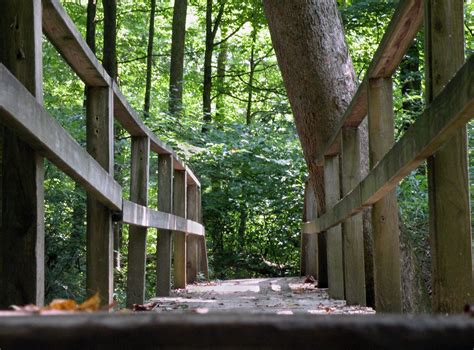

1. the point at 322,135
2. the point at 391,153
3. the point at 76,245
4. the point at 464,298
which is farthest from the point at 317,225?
the point at 464,298

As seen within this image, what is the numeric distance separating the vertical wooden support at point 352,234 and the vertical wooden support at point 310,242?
393 centimetres

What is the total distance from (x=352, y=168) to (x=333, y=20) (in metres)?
2.46

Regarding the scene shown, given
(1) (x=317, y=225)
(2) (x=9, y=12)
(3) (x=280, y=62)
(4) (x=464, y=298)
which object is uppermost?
(3) (x=280, y=62)

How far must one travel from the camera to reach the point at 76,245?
7.10m

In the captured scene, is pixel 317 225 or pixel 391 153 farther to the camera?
pixel 317 225

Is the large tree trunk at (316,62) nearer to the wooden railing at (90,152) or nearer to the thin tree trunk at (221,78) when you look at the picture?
the wooden railing at (90,152)

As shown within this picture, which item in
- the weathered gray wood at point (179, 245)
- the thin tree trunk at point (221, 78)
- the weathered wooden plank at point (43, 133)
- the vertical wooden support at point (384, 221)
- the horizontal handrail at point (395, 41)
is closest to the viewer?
the weathered wooden plank at point (43, 133)

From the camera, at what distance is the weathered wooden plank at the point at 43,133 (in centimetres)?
205

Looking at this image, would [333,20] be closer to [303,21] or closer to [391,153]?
[303,21]

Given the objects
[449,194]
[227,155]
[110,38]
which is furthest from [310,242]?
[449,194]

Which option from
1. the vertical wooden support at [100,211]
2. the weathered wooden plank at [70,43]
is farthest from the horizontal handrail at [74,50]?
the vertical wooden support at [100,211]

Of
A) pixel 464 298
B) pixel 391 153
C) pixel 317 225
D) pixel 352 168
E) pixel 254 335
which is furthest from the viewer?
pixel 317 225

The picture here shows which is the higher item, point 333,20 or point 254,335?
point 333,20

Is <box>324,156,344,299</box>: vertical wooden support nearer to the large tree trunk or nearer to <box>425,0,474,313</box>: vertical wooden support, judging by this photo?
the large tree trunk
